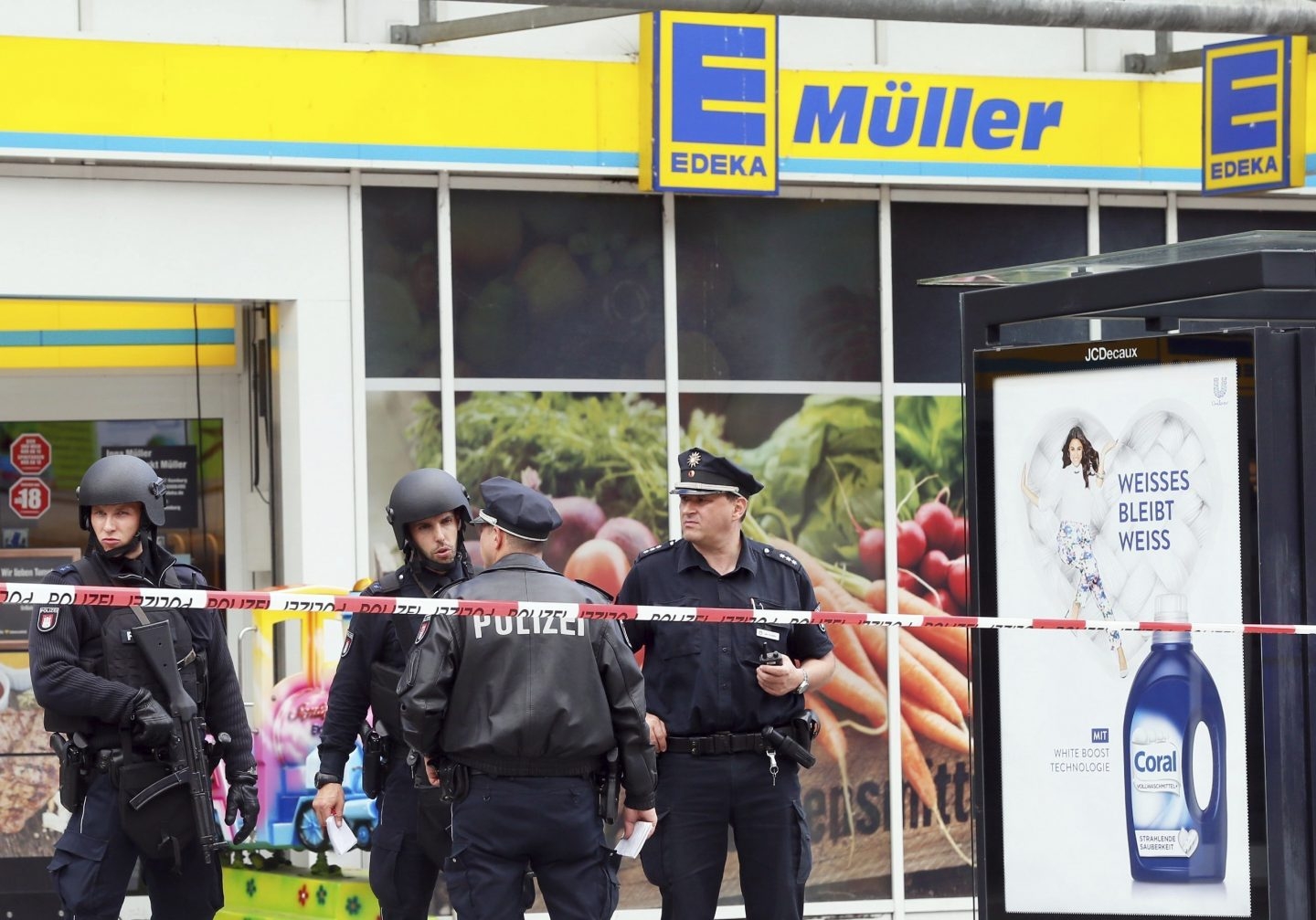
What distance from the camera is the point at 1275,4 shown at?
22.0ft

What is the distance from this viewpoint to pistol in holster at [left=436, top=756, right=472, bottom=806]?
573 cm

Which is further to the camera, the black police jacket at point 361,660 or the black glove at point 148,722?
the black police jacket at point 361,660

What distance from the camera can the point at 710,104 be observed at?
9344 millimetres

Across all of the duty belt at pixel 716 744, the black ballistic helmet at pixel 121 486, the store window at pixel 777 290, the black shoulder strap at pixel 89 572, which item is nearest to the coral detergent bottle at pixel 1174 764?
the duty belt at pixel 716 744

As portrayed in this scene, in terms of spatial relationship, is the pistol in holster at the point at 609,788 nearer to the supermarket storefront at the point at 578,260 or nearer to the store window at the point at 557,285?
the supermarket storefront at the point at 578,260

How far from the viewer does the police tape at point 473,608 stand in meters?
5.66

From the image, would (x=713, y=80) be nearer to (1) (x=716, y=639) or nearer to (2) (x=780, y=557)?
(2) (x=780, y=557)

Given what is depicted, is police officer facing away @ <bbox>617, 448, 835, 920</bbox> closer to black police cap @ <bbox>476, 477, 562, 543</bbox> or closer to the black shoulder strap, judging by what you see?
black police cap @ <bbox>476, 477, 562, 543</bbox>

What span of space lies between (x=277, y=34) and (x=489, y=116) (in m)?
1.06

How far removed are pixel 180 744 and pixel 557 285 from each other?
3739mm

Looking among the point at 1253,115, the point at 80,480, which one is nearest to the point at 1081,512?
the point at 1253,115

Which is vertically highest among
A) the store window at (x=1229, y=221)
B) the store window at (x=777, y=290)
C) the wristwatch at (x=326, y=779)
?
the store window at (x=1229, y=221)

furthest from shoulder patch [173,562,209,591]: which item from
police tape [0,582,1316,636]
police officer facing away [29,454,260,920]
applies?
police tape [0,582,1316,636]

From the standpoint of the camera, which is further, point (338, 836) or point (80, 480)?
point (80, 480)
